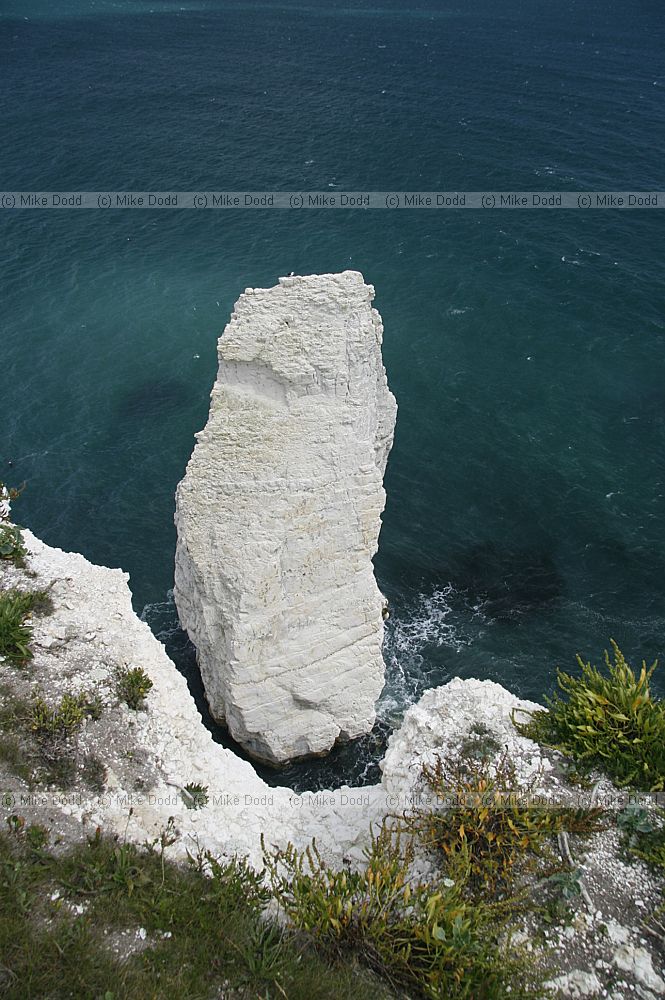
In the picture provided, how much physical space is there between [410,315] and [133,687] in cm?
3497

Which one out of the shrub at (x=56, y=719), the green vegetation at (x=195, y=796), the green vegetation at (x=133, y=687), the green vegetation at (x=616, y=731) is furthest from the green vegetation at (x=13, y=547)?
the green vegetation at (x=616, y=731)

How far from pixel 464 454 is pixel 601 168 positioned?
3648 cm

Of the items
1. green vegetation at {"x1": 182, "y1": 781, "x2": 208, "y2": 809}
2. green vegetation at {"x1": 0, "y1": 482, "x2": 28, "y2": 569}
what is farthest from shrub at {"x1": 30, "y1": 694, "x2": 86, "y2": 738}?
green vegetation at {"x1": 0, "y1": 482, "x2": 28, "y2": 569}

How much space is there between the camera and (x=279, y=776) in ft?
90.3

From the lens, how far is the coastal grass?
492 inches

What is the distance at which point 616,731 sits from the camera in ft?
52.4

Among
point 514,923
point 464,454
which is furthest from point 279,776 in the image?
point 464,454

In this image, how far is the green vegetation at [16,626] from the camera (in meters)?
18.2

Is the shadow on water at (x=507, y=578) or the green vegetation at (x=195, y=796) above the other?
the green vegetation at (x=195, y=796)

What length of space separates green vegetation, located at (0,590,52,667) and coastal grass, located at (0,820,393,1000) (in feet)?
14.7

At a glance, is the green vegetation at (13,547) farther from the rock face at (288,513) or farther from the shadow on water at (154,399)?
the shadow on water at (154,399)

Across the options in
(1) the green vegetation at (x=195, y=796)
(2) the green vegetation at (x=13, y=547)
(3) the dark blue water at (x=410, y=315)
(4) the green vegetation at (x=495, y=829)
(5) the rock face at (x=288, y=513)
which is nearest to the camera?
(4) the green vegetation at (x=495, y=829)

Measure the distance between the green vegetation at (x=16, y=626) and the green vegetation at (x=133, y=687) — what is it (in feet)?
7.34

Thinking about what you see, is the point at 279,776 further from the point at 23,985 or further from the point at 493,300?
the point at 493,300
